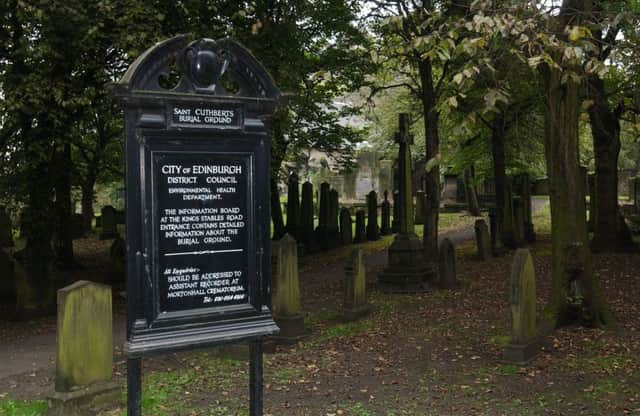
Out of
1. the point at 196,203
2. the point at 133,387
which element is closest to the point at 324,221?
the point at 196,203

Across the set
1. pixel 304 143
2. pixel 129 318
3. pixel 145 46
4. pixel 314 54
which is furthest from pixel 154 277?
pixel 304 143

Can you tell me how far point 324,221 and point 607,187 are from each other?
362 inches

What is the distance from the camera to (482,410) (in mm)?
6559

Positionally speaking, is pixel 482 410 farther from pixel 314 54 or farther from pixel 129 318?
pixel 314 54

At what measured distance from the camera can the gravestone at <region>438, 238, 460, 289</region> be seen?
1410 cm

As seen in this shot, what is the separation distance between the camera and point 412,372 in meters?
8.17

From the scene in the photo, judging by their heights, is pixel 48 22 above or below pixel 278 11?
below

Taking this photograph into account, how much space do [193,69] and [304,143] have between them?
15.9 metres

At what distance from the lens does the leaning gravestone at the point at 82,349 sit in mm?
6543

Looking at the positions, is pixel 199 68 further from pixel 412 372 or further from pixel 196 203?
pixel 412 372

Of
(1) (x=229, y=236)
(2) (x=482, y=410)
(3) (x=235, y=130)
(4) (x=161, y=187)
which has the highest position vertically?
(3) (x=235, y=130)

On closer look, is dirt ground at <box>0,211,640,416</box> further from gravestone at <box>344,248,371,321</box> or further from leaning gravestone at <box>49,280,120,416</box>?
leaning gravestone at <box>49,280,120,416</box>

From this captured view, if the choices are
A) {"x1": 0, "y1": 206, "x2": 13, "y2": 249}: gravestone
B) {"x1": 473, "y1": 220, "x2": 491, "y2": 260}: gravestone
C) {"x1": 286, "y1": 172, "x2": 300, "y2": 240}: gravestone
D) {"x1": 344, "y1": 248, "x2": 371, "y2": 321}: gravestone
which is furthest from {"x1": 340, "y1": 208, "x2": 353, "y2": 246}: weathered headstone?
{"x1": 344, "y1": 248, "x2": 371, "y2": 321}: gravestone

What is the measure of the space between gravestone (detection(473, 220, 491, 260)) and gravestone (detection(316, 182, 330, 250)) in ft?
20.6
